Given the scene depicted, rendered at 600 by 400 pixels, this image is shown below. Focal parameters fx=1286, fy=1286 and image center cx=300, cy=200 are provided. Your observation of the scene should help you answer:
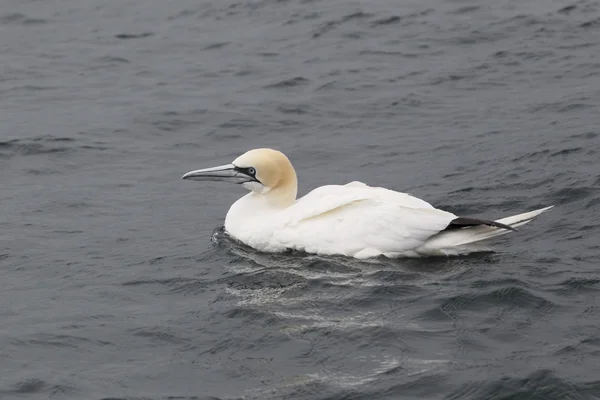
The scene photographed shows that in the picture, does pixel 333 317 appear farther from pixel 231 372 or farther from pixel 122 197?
pixel 122 197

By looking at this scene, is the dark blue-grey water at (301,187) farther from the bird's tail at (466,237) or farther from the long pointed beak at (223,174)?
the long pointed beak at (223,174)

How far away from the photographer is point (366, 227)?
11.2m

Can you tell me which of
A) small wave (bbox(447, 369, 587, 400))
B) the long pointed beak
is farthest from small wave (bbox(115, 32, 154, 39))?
small wave (bbox(447, 369, 587, 400))

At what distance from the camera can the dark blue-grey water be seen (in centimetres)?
895

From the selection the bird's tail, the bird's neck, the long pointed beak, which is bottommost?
the bird's tail

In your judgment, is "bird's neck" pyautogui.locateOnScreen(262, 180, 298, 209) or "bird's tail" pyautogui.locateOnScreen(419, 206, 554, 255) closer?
"bird's tail" pyautogui.locateOnScreen(419, 206, 554, 255)

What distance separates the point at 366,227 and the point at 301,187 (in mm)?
3069

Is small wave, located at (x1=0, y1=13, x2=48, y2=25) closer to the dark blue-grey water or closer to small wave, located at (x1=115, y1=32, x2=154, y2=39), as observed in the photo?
the dark blue-grey water

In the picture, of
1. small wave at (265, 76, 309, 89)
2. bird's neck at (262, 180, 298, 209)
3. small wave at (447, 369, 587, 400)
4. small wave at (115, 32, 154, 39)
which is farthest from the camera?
small wave at (115, 32, 154, 39)

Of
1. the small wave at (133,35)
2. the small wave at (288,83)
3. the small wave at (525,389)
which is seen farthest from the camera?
the small wave at (133,35)

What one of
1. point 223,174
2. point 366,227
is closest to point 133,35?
point 223,174

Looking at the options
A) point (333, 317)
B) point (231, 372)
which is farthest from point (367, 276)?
point (231, 372)

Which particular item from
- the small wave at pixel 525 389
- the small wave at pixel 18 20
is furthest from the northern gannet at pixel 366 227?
the small wave at pixel 18 20

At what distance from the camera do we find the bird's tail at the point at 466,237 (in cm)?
1115
